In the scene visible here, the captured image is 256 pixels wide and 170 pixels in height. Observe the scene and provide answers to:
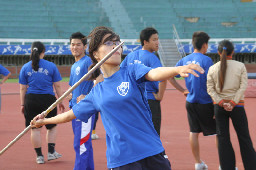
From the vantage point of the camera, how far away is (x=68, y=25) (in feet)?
108

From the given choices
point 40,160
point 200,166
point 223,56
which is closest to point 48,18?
point 40,160

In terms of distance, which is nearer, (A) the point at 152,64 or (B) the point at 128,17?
(A) the point at 152,64

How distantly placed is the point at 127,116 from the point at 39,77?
13.0 feet

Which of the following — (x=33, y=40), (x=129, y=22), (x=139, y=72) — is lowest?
(x=139, y=72)

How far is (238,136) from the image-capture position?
203 inches

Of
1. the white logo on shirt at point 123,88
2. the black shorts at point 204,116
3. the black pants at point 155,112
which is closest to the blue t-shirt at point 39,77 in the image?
the black pants at point 155,112

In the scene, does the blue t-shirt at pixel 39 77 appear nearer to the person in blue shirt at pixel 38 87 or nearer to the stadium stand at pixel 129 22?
the person in blue shirt at pixel 38 87

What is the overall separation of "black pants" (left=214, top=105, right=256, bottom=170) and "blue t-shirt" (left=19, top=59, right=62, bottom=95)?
286 cm

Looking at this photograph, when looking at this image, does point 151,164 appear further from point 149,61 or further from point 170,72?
point 149,61

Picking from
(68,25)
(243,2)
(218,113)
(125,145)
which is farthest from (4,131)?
(243,2)

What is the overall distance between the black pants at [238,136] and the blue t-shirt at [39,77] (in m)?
2.86

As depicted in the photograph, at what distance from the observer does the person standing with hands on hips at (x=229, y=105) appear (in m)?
5.10

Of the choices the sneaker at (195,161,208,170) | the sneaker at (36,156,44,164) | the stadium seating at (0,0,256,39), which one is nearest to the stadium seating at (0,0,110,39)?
the stadium seating at (0,0,256,39)

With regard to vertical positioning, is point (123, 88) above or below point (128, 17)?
below
